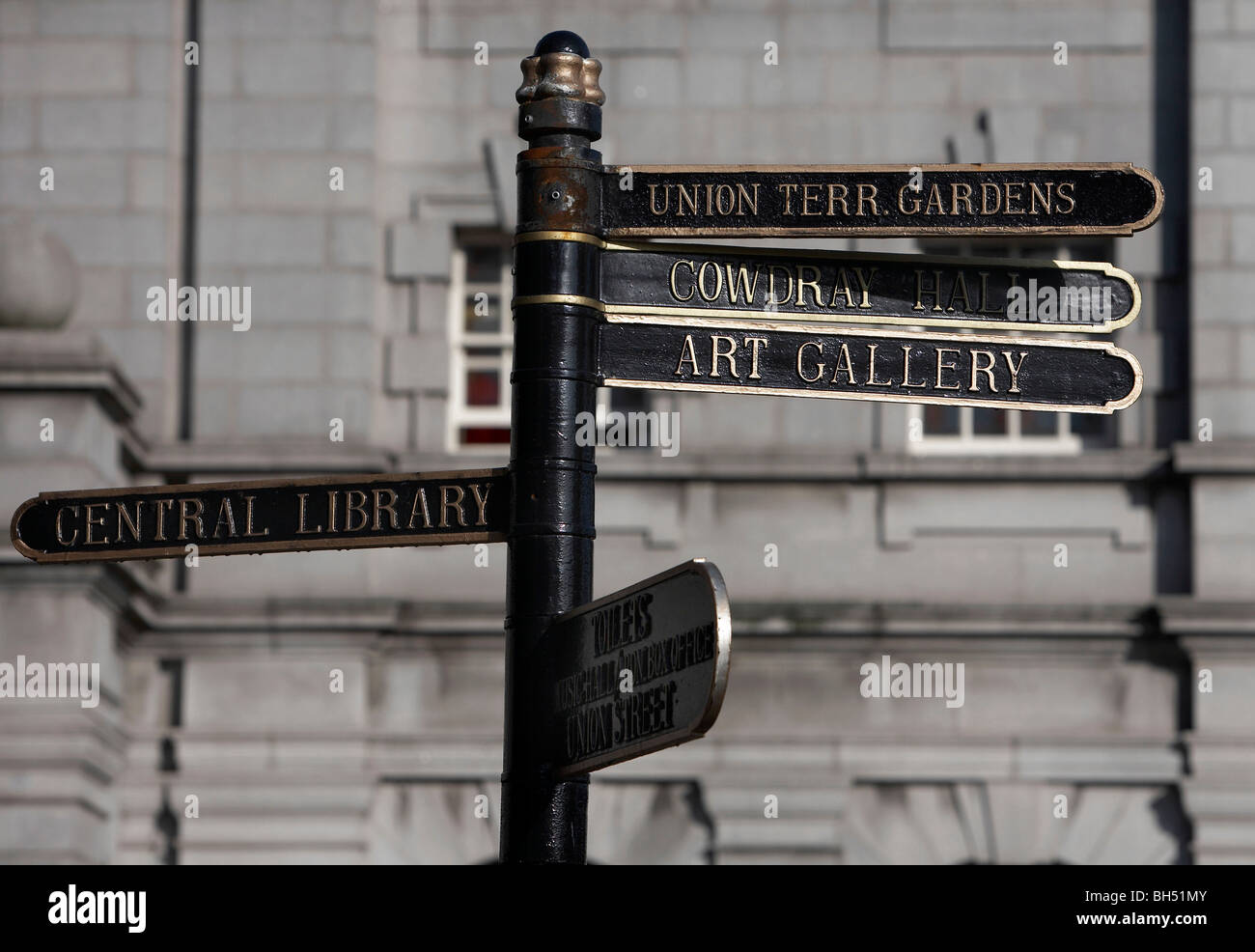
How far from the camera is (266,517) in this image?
5789mm

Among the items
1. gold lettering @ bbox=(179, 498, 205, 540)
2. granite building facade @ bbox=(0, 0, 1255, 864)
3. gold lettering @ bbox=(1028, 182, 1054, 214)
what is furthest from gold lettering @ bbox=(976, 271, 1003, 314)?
granite building facade @ bbox=(0, 0, 1255, 864)

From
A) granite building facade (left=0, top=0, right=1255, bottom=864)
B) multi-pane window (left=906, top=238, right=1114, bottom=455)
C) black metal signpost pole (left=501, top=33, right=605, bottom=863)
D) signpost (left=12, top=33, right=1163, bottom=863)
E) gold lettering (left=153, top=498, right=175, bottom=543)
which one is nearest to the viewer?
black metal signpost pole (left=501, top=33, right=605, bottom=863)

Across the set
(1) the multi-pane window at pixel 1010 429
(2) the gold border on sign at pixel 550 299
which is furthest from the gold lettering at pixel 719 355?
(1) the multi-pane window at pixel 1010 429

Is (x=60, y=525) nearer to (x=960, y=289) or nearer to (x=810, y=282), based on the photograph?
(x=810, y=282)

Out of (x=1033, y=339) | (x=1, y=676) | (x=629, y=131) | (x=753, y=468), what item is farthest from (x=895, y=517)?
(x=1033, y=339)

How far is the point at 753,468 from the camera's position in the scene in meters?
15.2

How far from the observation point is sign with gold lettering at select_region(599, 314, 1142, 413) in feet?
18.6

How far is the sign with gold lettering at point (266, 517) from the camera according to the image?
5.65m

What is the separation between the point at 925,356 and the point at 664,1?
1060 cm

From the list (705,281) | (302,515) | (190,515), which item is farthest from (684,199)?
(190,515)

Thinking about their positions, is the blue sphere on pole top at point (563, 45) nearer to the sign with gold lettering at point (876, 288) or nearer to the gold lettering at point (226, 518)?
the sign with gold lettering at point (876, 288)

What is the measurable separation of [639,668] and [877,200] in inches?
58.8

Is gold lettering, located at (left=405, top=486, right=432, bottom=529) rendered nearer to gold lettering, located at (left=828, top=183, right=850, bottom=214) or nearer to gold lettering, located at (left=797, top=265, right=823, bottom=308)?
gold lettering, located at (left=797, top=265, right=823, bottom=308)

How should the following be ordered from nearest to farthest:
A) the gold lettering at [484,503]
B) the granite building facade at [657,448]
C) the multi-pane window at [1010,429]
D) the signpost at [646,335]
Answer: the signpost at [646,335] → the gold lettering at [484,503] → the granite building facade at [657,448] → the multi-pane window at [1010,429]
